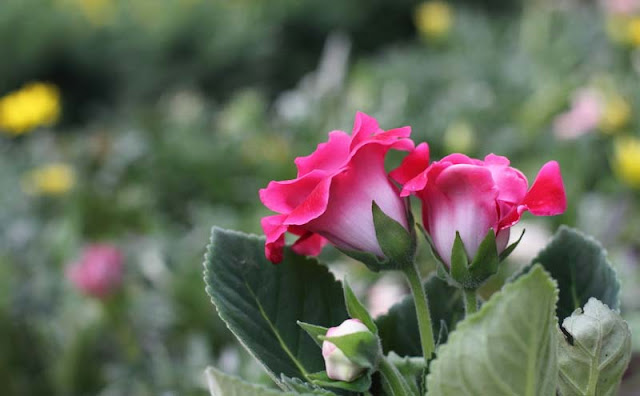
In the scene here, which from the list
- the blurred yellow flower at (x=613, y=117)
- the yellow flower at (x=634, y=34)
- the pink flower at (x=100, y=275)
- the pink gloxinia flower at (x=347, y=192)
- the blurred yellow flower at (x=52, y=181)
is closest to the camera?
the pink gloxinia flower at (x=347, y=192)

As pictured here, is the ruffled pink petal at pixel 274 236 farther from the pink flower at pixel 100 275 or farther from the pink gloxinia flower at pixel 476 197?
the pink flower at pixel 100 275

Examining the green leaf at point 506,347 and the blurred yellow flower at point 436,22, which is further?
the blurred yellow flower at point 436,22

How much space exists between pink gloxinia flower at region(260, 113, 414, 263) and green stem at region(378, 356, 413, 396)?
0.07 metres

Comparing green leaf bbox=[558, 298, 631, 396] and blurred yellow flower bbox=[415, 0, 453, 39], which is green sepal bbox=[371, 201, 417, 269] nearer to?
green leaf bbox=[558, 298, 631, 396]

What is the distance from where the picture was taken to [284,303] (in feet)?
1.70

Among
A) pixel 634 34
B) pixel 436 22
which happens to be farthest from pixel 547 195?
pixel 436 22

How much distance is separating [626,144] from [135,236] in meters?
1.15

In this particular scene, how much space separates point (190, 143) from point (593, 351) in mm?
2030

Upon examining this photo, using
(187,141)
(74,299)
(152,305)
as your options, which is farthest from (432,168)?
(187,141)

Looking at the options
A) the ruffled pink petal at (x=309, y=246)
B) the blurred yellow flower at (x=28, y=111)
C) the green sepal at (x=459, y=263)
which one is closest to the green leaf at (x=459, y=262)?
the green sepal at (x=459, y=263)

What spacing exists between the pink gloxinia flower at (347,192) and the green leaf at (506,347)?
0.36 ft

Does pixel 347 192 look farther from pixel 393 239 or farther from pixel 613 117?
pixel 613 117

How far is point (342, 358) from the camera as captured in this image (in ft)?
1.41

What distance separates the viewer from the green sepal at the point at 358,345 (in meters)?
0.42
